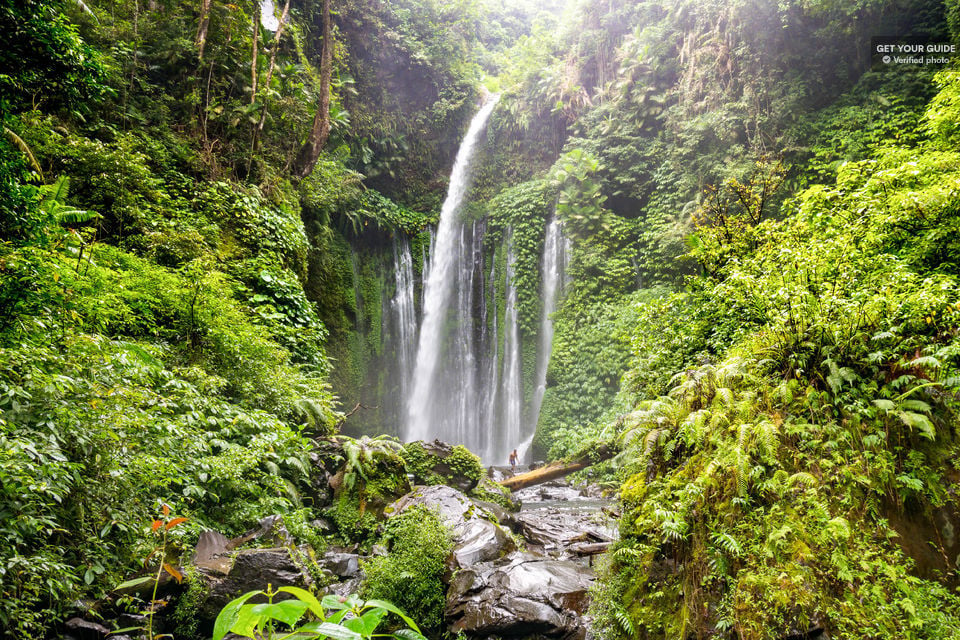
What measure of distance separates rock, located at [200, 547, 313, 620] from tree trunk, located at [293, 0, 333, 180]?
33.7 feet

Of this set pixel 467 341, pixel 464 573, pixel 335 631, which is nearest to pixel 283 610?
pixel 335 631

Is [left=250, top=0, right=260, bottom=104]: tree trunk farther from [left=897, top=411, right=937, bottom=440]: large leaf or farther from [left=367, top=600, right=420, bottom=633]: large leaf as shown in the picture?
[left=897, top=411, right=937, bottom=440]: large leaf

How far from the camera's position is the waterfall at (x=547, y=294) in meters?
15.7

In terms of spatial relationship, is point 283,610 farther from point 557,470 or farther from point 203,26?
point 203,26

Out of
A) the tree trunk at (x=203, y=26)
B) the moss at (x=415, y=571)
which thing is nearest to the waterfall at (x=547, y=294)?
the moss at (x=415, y=571)

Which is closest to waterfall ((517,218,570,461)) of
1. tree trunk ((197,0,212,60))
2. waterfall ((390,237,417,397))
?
waterfall ((390,237,417,397))

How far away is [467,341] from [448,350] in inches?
36.8

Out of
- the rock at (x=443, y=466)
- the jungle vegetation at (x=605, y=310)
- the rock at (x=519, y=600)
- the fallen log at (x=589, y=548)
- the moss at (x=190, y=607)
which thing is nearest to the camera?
the jungle vegetation at (x=605, y=310)

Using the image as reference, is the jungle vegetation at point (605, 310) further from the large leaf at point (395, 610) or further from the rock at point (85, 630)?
the large leaf at point (395, 610)

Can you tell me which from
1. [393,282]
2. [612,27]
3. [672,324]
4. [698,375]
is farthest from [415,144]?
[698,375]

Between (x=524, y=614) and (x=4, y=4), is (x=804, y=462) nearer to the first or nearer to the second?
(x=524, y=614)

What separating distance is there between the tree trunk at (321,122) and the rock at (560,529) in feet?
33.9

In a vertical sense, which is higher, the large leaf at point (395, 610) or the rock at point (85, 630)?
the large leaf at point (395, 610)

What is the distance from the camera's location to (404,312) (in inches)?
729
